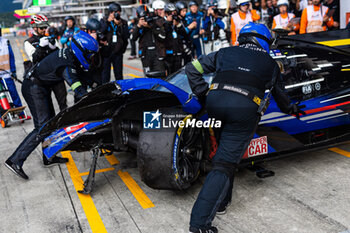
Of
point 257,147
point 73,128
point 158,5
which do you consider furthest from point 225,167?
point 158,5

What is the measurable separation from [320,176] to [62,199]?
115 inches

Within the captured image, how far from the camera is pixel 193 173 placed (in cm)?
369

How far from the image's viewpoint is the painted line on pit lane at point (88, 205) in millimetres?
3270

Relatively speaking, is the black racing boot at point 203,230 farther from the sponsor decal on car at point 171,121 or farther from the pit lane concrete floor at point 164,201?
the sponsor decal on car at point 171,121

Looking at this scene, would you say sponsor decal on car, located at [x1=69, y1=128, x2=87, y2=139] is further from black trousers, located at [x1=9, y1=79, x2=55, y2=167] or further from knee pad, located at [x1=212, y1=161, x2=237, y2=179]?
knee pad, located at [x1=212, y1=161, x2=237, y2=179]

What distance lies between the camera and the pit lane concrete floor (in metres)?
3.22

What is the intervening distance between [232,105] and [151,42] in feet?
17.6

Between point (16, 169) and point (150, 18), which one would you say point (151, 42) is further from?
point (16, 169)

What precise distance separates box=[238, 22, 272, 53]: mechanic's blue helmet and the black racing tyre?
1036 millimetres

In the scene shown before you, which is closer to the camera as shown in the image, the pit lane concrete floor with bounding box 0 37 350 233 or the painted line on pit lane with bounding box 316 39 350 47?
the pit lane concrete floor with bounding box 0 37 350 233

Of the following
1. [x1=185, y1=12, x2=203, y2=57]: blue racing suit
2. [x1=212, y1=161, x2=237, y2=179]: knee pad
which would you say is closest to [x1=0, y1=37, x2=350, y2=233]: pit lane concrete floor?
[x1=212, y1=161, x2=237, y2=179]: knee pad

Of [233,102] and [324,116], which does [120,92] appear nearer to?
[233,102]

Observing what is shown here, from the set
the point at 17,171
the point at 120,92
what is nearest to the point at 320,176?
the point at 120,92

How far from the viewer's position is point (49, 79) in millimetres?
4652
